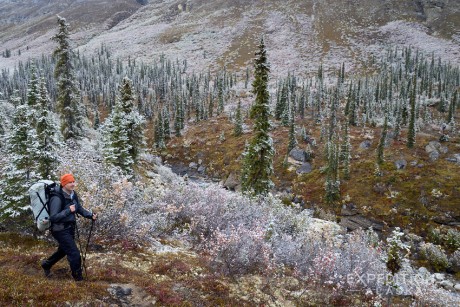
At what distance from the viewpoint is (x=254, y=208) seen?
15.9 meters

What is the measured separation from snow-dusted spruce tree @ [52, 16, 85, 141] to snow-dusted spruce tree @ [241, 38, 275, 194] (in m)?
21.6

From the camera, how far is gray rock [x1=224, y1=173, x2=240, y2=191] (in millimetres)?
59566

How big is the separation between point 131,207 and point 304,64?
500ft

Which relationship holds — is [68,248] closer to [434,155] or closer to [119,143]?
[119,143]

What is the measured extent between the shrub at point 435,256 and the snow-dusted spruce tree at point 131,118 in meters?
35.3

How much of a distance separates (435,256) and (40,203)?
134ft

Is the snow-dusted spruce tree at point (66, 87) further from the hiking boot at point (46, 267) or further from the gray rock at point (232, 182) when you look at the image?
the gray rock at point (232, 182)

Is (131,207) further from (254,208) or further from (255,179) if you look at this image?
(255,179)

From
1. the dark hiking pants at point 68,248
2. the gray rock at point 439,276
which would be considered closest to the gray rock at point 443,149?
the gray rock at point 439,276

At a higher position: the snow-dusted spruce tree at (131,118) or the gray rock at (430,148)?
the snow-dusted spruce tree at (131,118)

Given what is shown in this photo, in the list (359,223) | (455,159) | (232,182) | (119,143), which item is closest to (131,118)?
(119,143)

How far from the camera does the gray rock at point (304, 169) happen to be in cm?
6005

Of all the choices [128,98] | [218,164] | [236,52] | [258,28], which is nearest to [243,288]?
[128,98]

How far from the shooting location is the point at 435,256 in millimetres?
34531
